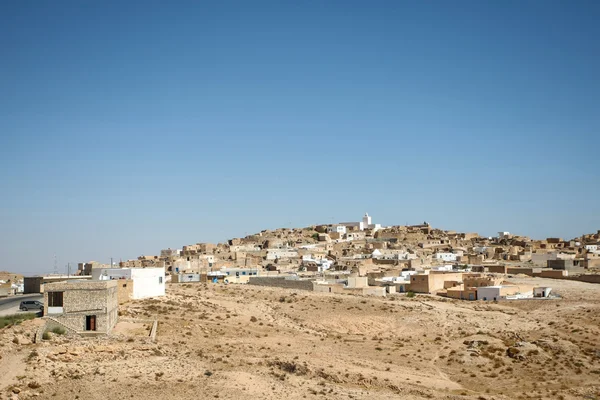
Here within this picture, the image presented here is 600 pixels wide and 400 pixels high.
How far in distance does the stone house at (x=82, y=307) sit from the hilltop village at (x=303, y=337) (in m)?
0.05

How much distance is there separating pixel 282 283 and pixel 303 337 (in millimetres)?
15251

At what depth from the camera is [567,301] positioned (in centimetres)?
4272

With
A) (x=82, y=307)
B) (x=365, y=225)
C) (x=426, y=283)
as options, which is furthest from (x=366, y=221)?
(x=82, y=307)

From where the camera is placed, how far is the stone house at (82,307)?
2522 cm

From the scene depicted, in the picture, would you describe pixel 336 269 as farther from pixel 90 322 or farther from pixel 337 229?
pixel 337 229

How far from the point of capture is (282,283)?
46.2 meters

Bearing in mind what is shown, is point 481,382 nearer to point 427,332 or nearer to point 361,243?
point 427,332

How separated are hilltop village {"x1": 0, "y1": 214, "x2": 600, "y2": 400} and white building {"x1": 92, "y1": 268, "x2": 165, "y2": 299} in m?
0.08

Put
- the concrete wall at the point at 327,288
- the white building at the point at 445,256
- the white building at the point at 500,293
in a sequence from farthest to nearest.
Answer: the white building at the point at 445,256
the white building at the point at 500,293
the concrete wall at the point at 327,288

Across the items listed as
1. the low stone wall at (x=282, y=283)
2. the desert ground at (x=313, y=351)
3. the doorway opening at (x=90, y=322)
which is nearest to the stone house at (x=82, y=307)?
the doorway opening at (x=90, y=322)

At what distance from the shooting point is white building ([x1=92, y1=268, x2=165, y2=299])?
34.8 meters

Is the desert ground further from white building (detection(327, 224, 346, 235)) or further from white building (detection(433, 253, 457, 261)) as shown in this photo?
white building (detection(327, 224, 346, 235))

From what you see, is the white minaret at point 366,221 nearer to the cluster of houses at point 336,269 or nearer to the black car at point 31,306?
the cluster of houses at point 336,269

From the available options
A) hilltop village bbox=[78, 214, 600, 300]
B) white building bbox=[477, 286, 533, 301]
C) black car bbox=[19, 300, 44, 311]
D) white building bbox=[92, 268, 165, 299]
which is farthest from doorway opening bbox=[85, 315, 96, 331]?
white building bbox=[477, 286, 533, 301]
